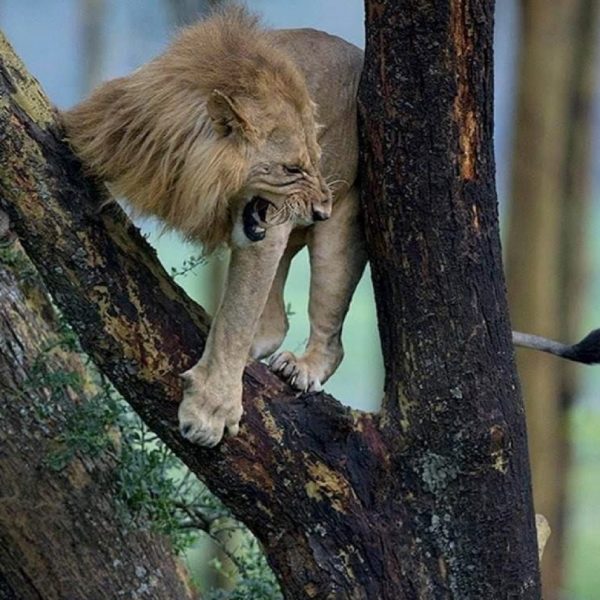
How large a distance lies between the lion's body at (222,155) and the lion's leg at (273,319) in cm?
36

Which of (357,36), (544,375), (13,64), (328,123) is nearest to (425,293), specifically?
(328,123)

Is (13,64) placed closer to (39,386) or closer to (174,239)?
(174,239)

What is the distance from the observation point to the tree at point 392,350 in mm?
2195

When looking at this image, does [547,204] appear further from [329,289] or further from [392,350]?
[392,350]

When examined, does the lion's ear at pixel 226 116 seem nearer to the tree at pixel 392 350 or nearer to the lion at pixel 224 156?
the lion at pixel 224 156

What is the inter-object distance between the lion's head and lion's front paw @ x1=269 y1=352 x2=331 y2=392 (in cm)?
34

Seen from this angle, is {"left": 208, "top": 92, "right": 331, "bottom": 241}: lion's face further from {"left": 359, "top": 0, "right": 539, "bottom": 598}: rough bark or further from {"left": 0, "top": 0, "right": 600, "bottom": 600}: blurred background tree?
{"left": 0, "top": 0, "right": 600, "bottom": 600}: blurred background tree

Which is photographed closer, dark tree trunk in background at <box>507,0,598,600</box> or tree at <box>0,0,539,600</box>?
tree at <box>0,0,539,600</box>

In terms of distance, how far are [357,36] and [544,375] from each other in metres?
2.35

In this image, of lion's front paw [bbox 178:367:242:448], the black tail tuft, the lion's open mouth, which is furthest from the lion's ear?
the black tail tuft

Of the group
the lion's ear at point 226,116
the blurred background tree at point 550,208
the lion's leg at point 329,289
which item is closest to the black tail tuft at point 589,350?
the lion's leg at point 329,289

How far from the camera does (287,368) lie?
2.56m

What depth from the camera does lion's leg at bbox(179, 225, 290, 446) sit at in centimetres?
225

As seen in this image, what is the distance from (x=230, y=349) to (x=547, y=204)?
10.2 feet
